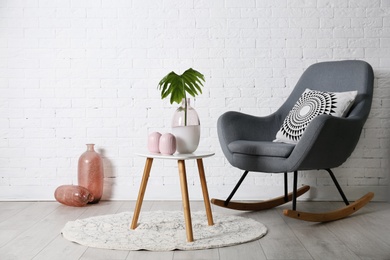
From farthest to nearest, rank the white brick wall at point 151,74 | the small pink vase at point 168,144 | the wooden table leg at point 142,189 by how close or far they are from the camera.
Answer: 1. the white brick wall at point 151,74
2. the wooden table leg at point 142,189
3. the small pink vase at point 168,144

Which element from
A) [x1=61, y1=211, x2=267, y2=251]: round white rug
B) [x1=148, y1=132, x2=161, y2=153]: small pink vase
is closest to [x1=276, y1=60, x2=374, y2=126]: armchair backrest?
[x1=61, y1=211, x2=267, y2=251]: round white rug

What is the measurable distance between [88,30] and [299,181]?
6.32 ft

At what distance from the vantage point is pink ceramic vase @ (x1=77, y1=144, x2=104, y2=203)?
12.7 ft

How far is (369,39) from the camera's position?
157 inches

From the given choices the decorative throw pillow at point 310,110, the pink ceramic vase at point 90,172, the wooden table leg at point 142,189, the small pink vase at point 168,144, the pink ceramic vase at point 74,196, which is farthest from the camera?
the pink ceramic vase at point 90,172

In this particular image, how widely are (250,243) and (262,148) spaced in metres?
0.70

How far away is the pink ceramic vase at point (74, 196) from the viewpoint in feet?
12.2

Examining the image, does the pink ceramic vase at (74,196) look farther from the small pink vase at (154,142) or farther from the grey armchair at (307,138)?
the small pink vase at (154,142)

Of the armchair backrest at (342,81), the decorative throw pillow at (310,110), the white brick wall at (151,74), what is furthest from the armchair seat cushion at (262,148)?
the white brick wall at (151,74)

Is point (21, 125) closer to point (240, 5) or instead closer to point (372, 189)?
point (240, 5)

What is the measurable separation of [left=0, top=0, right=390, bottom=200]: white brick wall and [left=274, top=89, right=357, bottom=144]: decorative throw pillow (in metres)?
0.46

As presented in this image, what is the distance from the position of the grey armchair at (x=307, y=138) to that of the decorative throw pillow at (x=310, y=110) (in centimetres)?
9

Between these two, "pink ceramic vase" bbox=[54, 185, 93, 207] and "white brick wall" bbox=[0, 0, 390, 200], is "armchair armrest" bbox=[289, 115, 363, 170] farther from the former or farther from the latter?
"pink ceramic vase" bbox=[54, 185, 93, 207]

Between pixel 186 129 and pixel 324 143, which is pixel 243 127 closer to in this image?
pixel 324 143
